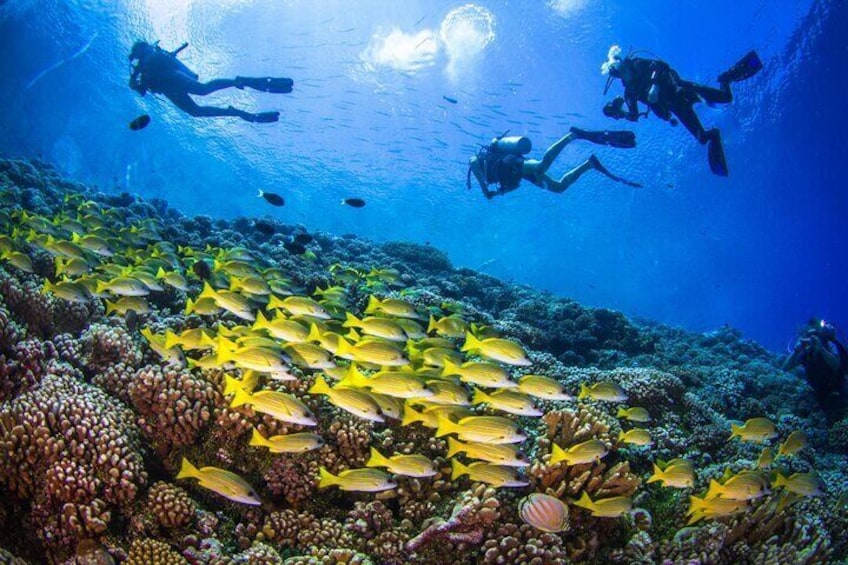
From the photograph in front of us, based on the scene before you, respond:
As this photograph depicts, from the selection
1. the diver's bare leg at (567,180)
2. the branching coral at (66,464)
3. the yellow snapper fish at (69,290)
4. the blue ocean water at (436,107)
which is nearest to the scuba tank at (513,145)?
the diver's bare leg at (567,180)

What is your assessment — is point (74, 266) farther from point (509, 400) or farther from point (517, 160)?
point (517, 160)

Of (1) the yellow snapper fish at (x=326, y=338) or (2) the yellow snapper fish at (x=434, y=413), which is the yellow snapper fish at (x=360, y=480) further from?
(1) the yellow snapper fish at (x=326, y=338)

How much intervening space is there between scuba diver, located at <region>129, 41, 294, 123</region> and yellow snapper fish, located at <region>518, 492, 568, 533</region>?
48.6 ft

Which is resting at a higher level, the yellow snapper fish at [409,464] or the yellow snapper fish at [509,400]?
the yellow snapper fish at [509,400]

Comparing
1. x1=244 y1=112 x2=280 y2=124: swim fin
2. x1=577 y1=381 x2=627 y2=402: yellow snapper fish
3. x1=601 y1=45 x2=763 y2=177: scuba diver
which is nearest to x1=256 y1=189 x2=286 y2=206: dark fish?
x1=244 y1=112 x2=280 y2=124: swim fin

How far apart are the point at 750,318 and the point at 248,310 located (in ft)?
650

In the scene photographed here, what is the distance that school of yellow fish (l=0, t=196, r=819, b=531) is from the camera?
11.8 feet

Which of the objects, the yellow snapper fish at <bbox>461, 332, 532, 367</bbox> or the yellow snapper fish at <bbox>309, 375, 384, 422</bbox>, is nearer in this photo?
the yellow snapper fish at <bbox>309, 375, 384, 422</bbox>

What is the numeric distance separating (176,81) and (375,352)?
646 inches

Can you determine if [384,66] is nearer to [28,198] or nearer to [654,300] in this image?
[28,198]

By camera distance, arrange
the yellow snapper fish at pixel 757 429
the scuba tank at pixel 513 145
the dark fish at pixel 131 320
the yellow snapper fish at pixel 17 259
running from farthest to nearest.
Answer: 1. the scuba tank at pixel 513 145
2. the yellow snapper fish at pixel 17 259
3. the dark fish at pixel 131 320
4. the yellow snapper fish at pixel 757 429

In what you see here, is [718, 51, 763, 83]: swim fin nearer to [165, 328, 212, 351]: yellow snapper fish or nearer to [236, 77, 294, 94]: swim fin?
[236, 77, 294, 94]: swim fin

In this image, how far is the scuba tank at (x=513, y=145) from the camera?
14.2 metres

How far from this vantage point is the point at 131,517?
12.3 ft
